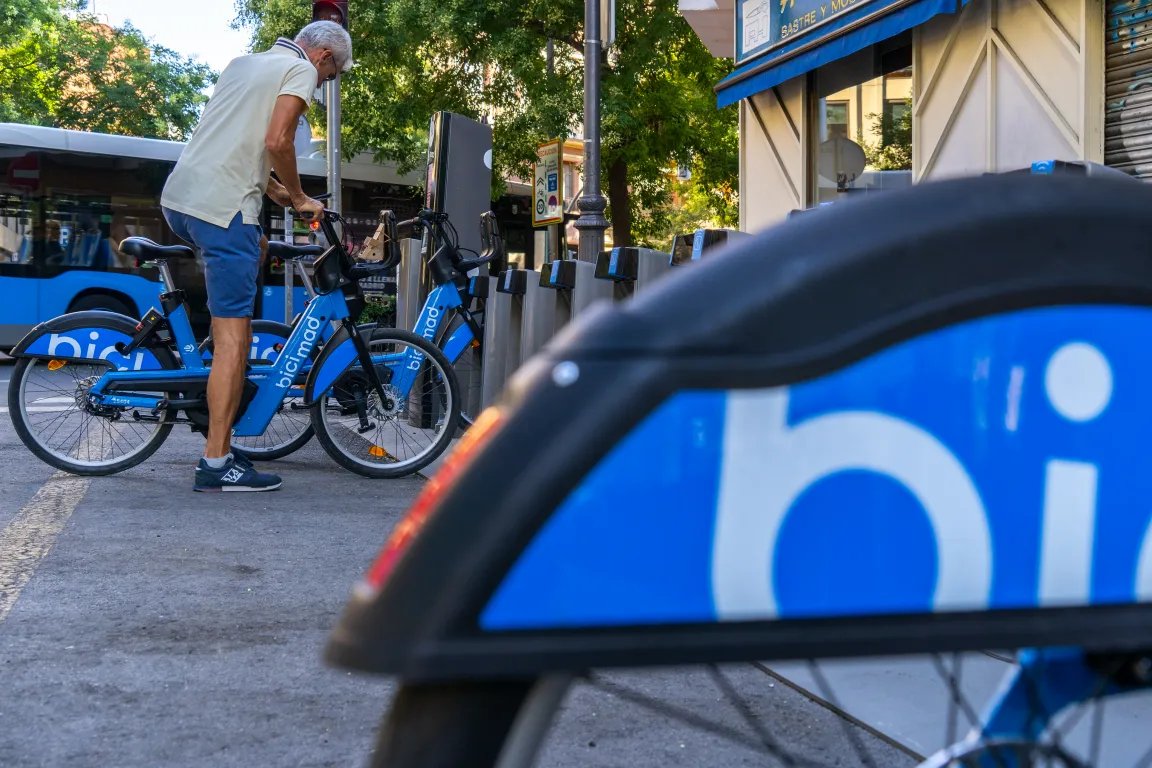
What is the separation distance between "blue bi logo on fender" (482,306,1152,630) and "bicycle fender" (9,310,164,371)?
17.4 feet

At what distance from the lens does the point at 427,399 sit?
20.2 feet

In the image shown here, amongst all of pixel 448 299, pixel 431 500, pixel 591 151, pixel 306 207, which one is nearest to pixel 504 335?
pixel 448 299

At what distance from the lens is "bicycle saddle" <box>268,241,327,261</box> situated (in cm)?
618

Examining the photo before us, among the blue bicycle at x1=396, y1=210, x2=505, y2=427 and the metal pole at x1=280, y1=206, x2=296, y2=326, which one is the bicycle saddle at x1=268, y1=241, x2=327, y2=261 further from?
the metal pole at x1=280, y1=206, x2=296, y2=326

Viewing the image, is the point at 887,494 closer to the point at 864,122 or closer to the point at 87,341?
the point at 87,341

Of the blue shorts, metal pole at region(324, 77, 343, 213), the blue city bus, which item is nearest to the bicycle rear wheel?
the blue shorts

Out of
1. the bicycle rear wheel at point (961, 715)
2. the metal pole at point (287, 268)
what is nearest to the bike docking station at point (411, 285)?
the metal pole at point (287, 268)

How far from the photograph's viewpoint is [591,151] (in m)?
11.3

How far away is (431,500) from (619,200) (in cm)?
2410

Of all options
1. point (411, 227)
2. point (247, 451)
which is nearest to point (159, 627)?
point (247, 451)

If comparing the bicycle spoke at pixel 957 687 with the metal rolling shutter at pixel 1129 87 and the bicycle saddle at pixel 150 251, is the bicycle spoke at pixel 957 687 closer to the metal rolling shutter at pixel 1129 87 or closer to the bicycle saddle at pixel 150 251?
the bicycle saddle at pixel 150 251

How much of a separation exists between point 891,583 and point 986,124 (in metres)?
8.79

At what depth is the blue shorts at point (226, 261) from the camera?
5.42 metres

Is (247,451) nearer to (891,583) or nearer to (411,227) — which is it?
(411,227)
